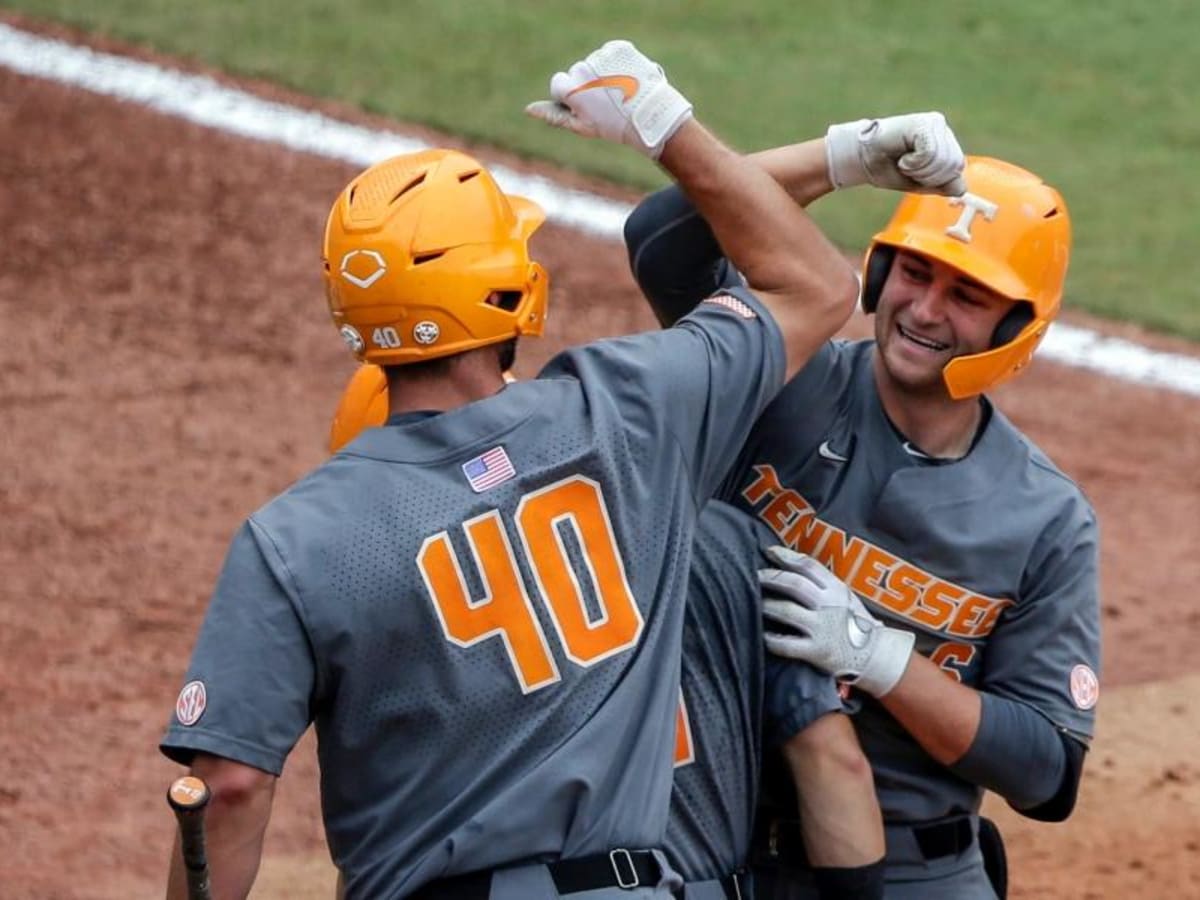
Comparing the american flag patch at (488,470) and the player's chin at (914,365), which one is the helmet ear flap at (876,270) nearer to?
the player's chin at (914,365)

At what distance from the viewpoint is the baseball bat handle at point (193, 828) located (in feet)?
10.0

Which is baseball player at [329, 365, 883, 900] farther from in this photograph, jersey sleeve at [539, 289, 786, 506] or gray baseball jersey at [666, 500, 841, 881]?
jersey sleeve at [539, 289, 786, 506]

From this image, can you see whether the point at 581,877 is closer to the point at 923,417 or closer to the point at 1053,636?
the point at 1053,636

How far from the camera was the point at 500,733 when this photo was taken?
3312 millimetres

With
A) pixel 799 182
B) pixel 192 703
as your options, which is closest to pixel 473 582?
pixel 192 703

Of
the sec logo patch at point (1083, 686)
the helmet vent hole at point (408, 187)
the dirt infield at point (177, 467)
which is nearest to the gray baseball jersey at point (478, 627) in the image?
the helmet vent hole at point (408, 187)

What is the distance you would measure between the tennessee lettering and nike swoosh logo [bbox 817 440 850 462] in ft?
0.30

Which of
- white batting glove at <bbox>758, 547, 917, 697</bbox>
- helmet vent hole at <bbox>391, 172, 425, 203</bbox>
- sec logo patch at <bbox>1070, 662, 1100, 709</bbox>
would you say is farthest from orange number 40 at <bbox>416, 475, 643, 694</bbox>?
sec logo patch at <bbox>1070, 662, 1100, 709</bbox>

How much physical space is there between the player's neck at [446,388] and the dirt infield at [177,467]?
240cm

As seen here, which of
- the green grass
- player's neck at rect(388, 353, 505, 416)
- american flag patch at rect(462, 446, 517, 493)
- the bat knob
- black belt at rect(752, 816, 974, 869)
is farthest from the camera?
the green grass

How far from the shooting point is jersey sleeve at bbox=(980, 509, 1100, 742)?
13.0ft

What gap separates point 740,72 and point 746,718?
7677mm

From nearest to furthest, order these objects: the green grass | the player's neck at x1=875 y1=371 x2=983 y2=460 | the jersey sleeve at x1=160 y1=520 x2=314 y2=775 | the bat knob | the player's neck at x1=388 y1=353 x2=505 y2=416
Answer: the bat knob, the jersey sleeve at x1=160 y1=520 x2=314 y2=775, the player's neck at x1=388 y1=353 x2=505 y2=416, the player's neck at x1=875 y1=371 x2=983 y2=460, the green grass

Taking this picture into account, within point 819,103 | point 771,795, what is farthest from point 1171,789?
point 819,103
